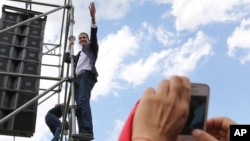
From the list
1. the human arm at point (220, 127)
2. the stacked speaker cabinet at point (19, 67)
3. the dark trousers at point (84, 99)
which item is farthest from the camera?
the stacked speaker cabinet at point (19, 67)

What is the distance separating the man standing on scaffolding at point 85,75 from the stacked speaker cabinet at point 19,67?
1.03 meters

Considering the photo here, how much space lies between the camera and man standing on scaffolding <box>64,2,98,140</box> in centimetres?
370

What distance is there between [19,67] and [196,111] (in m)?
4.71

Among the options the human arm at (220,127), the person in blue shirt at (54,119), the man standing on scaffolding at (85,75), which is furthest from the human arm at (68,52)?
the human arm at (220,127)

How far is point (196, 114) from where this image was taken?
0.98 m

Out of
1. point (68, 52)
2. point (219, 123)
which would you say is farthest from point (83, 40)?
point (219, 123)

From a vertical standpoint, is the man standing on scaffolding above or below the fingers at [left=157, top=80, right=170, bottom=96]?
above

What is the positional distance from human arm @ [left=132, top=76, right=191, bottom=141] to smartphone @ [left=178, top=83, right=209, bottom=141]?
1.8 inches

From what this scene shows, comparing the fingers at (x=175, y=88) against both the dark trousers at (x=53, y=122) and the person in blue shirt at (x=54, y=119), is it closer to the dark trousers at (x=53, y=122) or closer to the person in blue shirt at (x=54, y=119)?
the person in blue shirt at (x=54, y=119)

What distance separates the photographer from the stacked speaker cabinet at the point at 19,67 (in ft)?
16.7

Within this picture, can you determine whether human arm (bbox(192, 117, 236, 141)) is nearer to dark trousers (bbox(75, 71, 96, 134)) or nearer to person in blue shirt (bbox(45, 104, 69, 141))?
dark trousers (bbox(75, 71, 96, 134))

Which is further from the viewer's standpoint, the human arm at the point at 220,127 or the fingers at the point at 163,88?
the human arm at the point at 220,127

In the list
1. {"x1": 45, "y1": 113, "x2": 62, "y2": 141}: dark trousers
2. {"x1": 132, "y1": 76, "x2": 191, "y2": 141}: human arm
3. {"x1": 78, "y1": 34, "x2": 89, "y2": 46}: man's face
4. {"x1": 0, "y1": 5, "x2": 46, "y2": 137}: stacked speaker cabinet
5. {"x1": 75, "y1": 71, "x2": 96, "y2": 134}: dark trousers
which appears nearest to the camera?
{"x1": 132, "y1": 76, "x2": 191, "y2": 141}: human arm

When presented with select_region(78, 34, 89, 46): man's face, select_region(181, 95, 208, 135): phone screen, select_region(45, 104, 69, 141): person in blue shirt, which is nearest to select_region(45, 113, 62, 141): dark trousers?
select_region(45, 104, 69, 141): person in blue shirt
